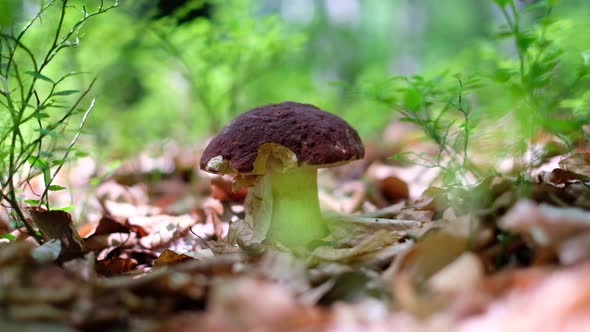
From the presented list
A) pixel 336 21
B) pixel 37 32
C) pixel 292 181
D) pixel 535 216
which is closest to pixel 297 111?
pixel 292 181

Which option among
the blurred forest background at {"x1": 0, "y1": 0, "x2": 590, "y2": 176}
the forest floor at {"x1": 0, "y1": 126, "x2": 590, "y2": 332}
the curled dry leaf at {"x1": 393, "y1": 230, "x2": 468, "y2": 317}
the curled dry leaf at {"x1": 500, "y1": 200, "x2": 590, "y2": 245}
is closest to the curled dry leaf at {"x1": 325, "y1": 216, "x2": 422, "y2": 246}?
the forest floor at {"x1": 0, "y1": 126, "x2": 590, "y2": 332}

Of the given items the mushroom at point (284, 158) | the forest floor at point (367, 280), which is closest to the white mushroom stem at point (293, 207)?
the mushroom at point (284, 158)

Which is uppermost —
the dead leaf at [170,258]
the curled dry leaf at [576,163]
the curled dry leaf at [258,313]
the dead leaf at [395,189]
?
the curled dry leaf at [258,313]

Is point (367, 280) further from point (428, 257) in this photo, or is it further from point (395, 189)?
point (395, 189)

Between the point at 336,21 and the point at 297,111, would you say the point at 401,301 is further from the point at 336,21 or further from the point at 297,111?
the point at 336,21

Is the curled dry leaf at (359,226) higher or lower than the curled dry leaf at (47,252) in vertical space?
lower

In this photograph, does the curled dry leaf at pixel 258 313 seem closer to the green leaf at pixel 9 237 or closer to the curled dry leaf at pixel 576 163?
the green leaf at pixel 9 237

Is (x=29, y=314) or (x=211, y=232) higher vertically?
(x=29, y=314)

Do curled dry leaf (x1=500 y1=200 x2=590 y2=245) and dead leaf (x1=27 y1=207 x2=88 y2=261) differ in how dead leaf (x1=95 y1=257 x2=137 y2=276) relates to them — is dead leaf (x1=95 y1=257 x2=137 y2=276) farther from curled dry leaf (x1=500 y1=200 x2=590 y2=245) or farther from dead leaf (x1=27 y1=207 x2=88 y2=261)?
curled dry leaf (x1=500 y1=200 x2=590 y2=245)
